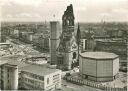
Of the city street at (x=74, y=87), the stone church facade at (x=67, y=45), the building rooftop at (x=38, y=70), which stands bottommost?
the city street at (x=74, y=87)

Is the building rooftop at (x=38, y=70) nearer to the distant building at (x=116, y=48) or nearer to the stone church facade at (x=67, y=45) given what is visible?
the stone church facade at (x=67, y=45)

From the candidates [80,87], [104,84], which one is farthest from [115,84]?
[80,87]

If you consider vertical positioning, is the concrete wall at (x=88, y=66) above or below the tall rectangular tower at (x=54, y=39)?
below

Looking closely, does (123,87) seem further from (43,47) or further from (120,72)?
(43,47)

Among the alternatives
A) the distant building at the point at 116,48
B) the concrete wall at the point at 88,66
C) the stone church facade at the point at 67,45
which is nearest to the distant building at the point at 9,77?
the concrete wall at the point at 88,66

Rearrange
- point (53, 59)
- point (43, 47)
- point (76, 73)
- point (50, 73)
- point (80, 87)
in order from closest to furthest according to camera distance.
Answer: point (50, 73)
point (80, 87)
point (76, 73)
point (53, 59)
point (43, 47)

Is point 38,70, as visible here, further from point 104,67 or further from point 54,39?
point 54,39

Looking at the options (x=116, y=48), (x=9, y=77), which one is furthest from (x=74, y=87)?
(x=116, y=48)
